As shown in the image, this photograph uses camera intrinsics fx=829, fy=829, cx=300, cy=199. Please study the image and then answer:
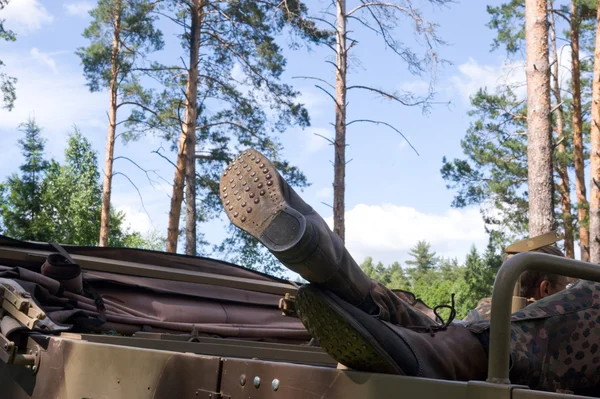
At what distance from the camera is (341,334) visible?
6.43ft

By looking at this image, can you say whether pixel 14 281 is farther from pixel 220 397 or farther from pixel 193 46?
pixel 193 46

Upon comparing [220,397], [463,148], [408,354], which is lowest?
[220,397]

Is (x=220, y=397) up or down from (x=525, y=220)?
down

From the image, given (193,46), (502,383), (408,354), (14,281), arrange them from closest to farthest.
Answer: (502,383), (408,354), (14,281), (193,46)

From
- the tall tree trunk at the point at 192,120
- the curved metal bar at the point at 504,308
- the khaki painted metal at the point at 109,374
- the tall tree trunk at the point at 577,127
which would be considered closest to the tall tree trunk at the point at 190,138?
the tall tree trunk at the point at 192,120

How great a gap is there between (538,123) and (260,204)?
32.6ft

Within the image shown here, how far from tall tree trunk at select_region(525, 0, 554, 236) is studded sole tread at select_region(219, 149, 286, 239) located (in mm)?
9333

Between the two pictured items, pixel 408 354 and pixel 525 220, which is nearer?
pixel 408 354

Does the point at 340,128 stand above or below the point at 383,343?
above

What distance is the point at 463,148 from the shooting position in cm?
2372

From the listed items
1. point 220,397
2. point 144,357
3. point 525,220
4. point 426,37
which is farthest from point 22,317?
point 525,220

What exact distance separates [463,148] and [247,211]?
22.2 metres

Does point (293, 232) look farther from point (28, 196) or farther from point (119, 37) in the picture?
point (28, 196)

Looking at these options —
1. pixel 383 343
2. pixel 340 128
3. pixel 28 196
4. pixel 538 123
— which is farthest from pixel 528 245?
pixel 28 196
